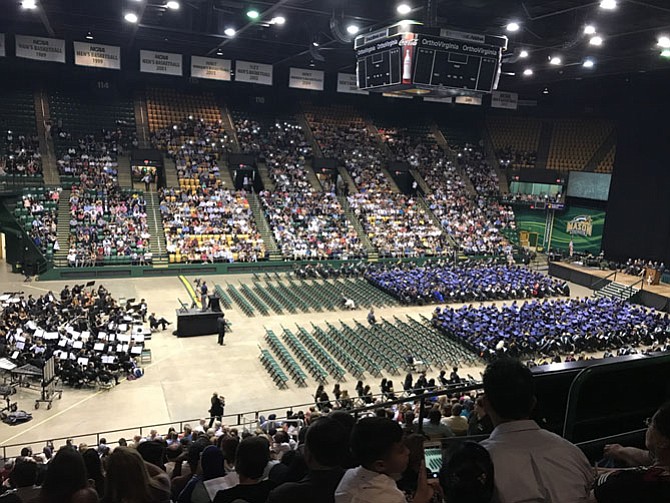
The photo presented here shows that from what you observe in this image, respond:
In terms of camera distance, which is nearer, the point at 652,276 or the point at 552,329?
the point at 552,329

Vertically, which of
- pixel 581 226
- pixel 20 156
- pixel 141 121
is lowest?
pixel 581 226

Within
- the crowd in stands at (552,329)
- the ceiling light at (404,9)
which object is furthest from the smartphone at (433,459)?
the ceiling light at (404,9)

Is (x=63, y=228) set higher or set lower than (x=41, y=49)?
lower

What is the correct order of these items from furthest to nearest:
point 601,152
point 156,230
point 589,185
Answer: point 601,152
point 589,185
point 156,230

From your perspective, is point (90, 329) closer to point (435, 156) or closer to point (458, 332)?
point (458, 332)

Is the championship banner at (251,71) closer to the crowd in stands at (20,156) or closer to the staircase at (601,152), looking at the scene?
the crowd in stands at (20,156)

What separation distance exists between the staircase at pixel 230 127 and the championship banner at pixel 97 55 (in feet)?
39.8

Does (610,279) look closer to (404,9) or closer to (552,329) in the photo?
(552,329)

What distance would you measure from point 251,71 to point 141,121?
40.3ft

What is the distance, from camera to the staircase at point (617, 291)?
97.1 ft

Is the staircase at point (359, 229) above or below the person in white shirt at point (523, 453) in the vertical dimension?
below

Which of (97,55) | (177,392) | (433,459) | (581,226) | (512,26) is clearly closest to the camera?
(433,459)

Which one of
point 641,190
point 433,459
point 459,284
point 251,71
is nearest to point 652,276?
point 641,190

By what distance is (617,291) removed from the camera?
3031cm
